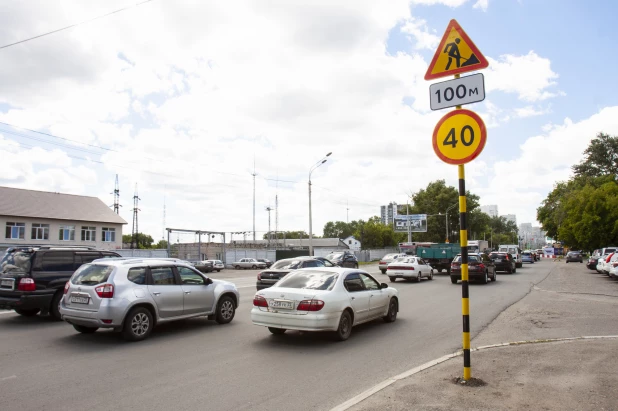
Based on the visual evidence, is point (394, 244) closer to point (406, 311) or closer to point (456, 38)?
point (406, 311)

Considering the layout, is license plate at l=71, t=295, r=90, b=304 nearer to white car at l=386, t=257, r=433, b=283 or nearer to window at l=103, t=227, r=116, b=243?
white car at l=386, t=257, r=433, b=283

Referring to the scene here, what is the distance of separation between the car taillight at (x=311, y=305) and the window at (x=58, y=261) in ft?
21.7

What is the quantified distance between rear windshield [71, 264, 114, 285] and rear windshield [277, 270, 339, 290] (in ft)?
11.0

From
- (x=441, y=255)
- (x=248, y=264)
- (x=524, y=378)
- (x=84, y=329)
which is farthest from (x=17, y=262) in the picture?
(x=248, y=264)

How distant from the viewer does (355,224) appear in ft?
557

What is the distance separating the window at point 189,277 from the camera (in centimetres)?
1012

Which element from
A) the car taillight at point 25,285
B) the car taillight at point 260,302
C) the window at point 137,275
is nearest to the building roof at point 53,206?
the car taillight at point 25,285

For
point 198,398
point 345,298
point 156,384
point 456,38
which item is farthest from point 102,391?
point 456,38

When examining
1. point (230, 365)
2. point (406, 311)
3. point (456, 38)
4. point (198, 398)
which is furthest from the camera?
point (406, 311)

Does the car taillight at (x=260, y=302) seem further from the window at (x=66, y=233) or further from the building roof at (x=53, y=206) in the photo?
the window at (x=66, y=233)

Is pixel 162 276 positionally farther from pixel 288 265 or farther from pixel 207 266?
pixel 207 266

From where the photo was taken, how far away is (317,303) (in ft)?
27.5

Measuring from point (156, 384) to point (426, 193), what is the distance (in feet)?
284

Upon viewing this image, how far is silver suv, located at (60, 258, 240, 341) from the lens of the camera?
8.59m
